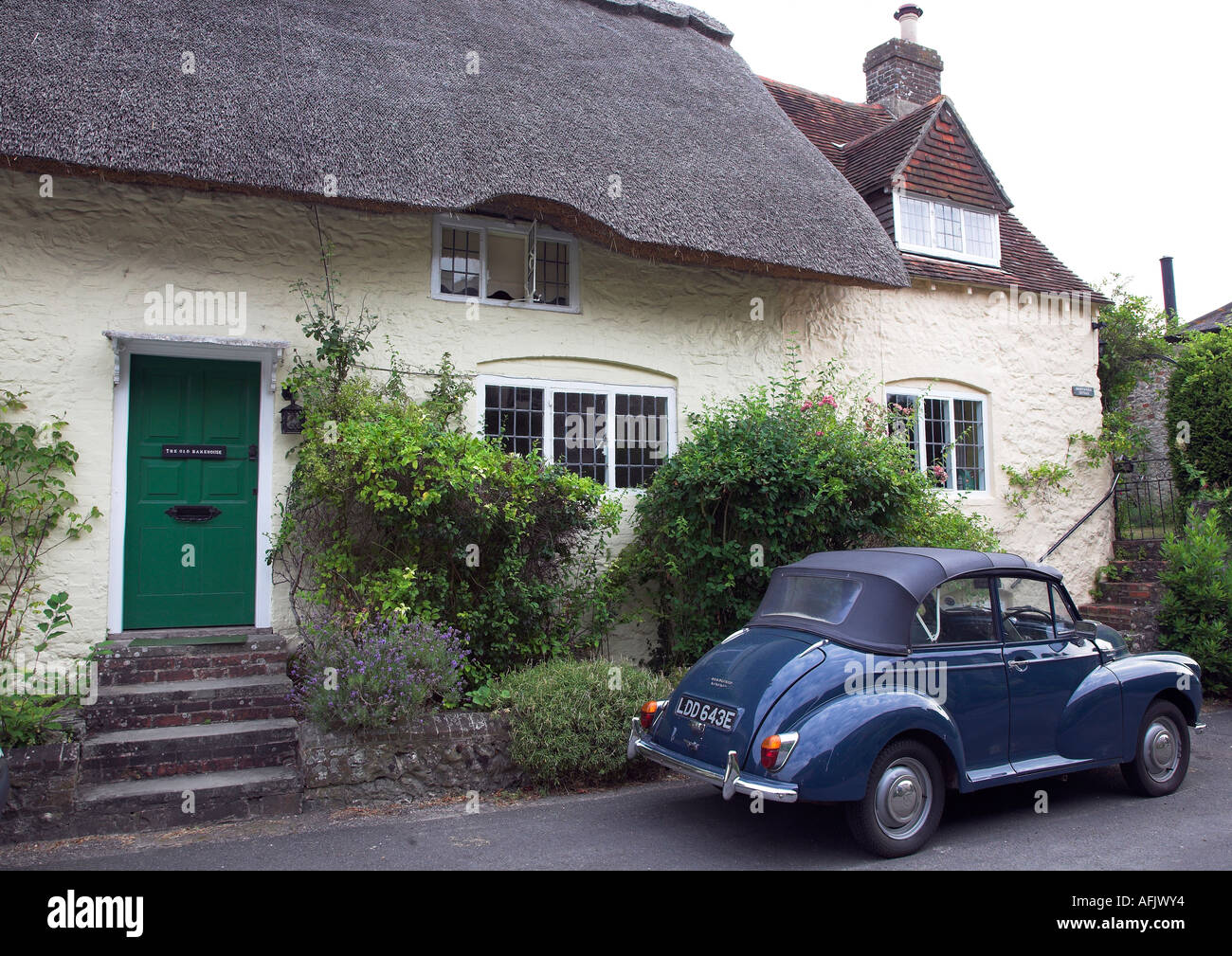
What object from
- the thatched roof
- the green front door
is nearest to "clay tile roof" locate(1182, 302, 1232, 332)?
the thatched roof

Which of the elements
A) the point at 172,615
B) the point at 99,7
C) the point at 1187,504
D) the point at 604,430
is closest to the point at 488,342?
the point at 604,430

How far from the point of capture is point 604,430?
8.92 metres

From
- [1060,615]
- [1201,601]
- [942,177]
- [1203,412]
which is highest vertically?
[942,177]

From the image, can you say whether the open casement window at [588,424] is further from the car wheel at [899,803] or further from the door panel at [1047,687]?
the car wheel at [899,803]

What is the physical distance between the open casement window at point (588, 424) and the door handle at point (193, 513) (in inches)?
94.4

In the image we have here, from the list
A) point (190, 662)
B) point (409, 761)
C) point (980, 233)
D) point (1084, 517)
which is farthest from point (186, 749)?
point (980, 233)

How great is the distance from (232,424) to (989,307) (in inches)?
355

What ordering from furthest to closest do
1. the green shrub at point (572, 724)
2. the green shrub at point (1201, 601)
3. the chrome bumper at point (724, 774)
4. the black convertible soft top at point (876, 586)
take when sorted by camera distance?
the green shrub at point (1201, 601) → the green shrub at point (572, 724) → the black convertible soft top at point (876, 586) → the chrome bumper at point (724, 774)

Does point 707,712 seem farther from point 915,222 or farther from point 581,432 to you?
point 915,222

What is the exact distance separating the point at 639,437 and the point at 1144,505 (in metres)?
7.97

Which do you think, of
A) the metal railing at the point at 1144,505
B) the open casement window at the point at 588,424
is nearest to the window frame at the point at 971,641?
the open casement window at the point at 588,424

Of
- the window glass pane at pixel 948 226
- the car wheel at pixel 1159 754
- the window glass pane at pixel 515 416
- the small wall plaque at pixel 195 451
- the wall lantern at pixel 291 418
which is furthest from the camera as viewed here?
the window glass pane at pixel 948 226

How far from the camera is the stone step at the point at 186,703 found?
6.20 metres

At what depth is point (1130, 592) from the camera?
10883 millimetres
